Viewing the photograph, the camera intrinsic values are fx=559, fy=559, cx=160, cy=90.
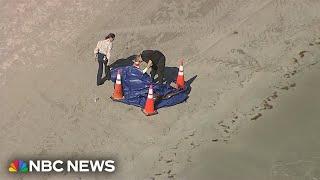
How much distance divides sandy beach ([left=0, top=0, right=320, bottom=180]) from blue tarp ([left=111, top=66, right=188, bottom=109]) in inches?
8.9

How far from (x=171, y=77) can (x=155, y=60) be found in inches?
42.9

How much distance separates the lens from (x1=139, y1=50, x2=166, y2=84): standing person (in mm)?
13887

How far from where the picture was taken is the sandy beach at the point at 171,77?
12203mm

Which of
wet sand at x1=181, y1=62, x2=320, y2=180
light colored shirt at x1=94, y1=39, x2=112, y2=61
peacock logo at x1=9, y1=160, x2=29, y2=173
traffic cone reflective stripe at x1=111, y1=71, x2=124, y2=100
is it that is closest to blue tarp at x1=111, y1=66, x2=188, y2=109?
traffic cone reflective stripe at x1=111, y1=71, x2=124, y2=100

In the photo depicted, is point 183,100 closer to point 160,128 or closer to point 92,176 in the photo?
point 160,128

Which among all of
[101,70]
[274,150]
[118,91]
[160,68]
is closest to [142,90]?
[118,91]

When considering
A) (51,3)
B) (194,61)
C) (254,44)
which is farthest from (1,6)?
(254,44)

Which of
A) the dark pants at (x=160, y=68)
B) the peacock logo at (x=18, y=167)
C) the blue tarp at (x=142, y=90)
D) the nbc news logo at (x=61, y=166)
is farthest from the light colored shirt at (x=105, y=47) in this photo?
the peacock logo at (x=18, y=167)

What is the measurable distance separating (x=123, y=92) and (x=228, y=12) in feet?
16.3

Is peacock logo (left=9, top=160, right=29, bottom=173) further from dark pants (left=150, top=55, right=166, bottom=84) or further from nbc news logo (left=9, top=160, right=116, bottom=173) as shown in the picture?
dark pants (left=150, top=55, right=166, bottom=84)

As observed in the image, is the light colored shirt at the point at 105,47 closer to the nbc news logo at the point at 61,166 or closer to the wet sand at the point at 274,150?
the nbc news logo at the point at 61,166

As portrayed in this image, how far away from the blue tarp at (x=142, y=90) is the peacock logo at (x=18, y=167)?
3.04 metres

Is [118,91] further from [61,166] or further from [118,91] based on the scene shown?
[61,166]

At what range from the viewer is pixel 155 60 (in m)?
13.9
